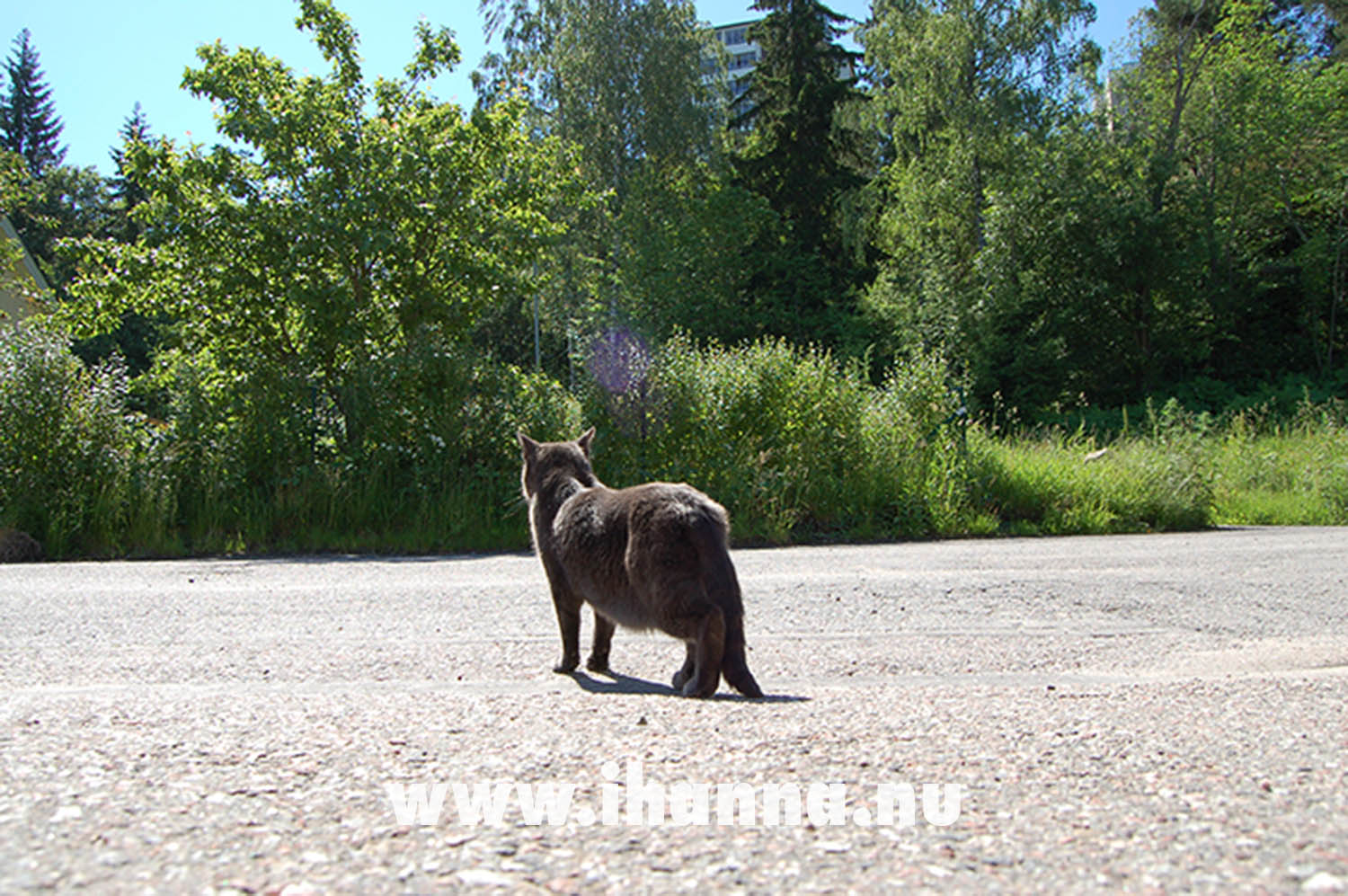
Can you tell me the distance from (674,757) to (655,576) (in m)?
1.44

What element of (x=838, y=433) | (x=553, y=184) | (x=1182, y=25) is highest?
(x=1182, y=25)

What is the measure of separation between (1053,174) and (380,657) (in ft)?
107

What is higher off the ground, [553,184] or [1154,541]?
[553,184]

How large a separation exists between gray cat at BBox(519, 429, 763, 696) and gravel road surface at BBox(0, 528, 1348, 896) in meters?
0.26

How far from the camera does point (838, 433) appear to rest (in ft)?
44.8

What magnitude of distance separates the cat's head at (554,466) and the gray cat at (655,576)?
0.49 metres

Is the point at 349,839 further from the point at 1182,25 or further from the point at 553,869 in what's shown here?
the point at 1182,25

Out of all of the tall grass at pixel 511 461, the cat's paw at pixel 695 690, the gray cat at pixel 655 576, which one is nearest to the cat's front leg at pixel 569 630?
the gray cat at pixel 655 576

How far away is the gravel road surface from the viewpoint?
2076mm

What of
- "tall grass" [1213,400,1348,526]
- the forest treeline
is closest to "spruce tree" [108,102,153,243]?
the forest treeline

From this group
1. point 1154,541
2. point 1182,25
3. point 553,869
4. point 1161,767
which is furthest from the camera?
point 1182,25

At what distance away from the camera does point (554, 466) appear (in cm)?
574

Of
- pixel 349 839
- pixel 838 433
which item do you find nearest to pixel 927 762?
pixel 349 839

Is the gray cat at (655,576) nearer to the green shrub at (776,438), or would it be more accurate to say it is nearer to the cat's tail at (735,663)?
the cat's tail at (735,663)
